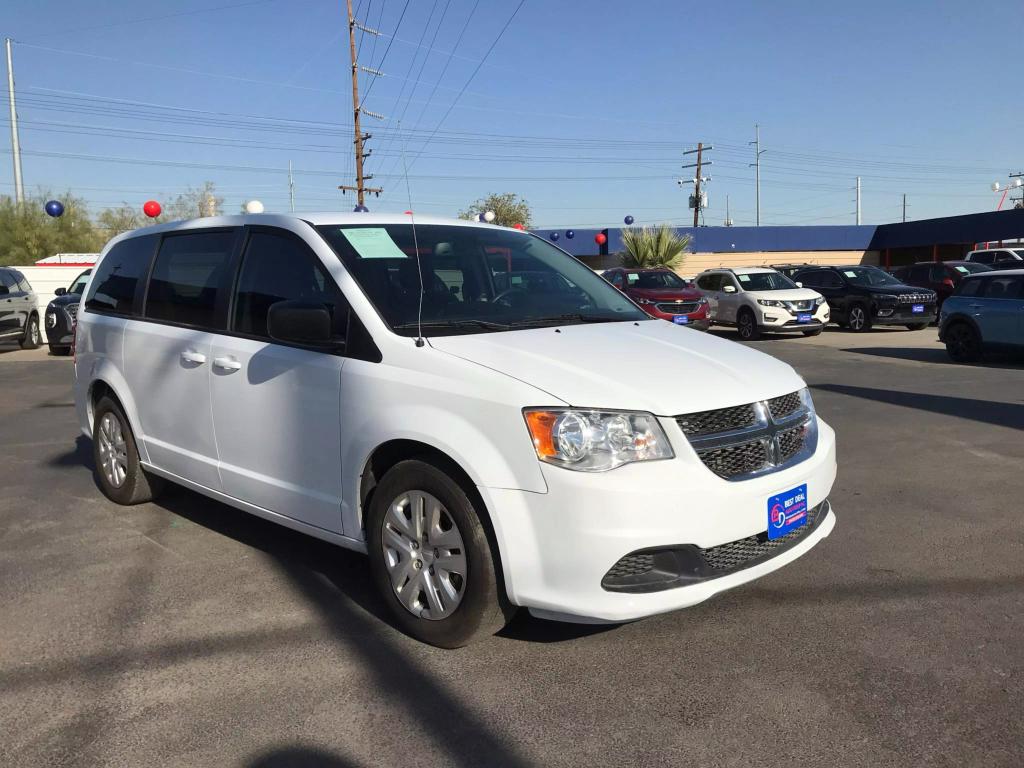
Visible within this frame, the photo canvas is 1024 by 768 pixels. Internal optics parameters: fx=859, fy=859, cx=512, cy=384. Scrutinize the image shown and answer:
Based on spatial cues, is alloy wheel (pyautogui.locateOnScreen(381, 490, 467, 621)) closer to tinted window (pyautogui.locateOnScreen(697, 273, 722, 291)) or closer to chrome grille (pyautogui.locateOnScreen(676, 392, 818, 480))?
chrome grille (pyautogui.locateOnScreen(676, 392, 818, 480))

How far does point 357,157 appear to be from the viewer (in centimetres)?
3544

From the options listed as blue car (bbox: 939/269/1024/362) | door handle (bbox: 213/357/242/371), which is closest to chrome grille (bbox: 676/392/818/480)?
door handle (bbox: 213/357/242/371)

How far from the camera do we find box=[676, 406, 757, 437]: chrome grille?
3227 mm

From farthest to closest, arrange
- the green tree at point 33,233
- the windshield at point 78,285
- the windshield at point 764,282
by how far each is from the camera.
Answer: the green tree at point 33,233 → the windshield at point 764,282 → the windshield at point 78,285

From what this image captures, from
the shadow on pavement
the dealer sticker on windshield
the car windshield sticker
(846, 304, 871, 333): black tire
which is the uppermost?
the car windshield sticker

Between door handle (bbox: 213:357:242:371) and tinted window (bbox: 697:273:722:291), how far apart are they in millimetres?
17337

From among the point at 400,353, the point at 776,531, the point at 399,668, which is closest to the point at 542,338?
the point at 400,353

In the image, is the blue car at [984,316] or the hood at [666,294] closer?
the blue car at [984,316]

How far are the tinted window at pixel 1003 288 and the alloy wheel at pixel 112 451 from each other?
12390 mm

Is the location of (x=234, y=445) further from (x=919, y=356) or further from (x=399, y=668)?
(x=919, y=356)

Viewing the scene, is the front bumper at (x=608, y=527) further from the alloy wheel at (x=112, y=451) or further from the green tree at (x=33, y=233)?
the green tree at (x=33, y=233)

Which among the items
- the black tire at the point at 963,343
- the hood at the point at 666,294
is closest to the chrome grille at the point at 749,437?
the black tire at the point at 963,343

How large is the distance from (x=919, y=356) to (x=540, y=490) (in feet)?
44.2

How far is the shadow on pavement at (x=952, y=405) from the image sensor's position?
8.42m
